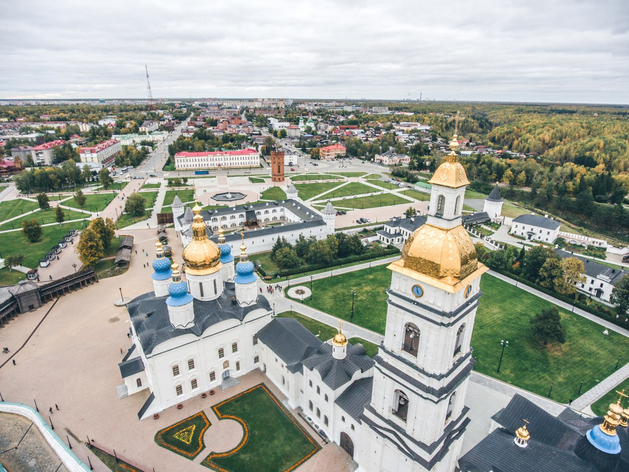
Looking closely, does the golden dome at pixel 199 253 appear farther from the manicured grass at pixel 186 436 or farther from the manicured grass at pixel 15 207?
the manicured grass at pixel 15 207

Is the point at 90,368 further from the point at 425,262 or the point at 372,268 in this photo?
the point at 372,268

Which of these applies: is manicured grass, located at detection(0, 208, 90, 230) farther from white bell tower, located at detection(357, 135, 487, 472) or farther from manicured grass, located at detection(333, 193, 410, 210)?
white bell tower, located at detection(357, 135, 487, 472)

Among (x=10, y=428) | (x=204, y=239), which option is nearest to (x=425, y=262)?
(x=204, y=239)

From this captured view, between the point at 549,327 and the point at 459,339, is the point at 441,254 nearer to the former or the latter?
the point at 459,339

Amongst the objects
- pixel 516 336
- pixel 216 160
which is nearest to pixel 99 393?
pixel 516 336

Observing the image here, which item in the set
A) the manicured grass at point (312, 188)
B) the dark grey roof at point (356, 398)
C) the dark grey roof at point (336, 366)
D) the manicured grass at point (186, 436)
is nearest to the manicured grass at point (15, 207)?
the manicured grass at point (312, 188)

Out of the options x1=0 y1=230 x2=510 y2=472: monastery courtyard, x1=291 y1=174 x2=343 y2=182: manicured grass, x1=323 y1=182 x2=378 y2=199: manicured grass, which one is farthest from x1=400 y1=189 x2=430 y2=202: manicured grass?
x1=0 y1=230 x2=510 y2=472: monastery courtyard
